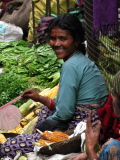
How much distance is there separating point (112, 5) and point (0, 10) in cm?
876

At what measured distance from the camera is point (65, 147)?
4.04 metres

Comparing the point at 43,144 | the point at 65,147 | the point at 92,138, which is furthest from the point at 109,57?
the point at 92,138

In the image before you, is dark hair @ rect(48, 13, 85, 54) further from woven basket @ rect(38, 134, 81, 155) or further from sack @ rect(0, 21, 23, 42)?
sack @ rect(0, 21, 23, 42)

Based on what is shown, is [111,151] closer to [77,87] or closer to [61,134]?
[61,134]

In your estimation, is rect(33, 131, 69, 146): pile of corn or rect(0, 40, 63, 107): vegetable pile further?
rect(0, 40, 63, 107): vegetable pile

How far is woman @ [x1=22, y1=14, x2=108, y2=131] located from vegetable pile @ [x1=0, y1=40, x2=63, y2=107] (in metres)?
2.47

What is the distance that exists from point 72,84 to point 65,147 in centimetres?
64

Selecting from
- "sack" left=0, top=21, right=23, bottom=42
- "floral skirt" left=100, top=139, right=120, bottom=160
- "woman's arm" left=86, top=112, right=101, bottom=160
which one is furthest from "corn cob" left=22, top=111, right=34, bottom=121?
"sack" left=0, top=21, right=23, bottom=42

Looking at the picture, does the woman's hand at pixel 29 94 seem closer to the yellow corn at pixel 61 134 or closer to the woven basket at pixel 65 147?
the yellow corn at pixel 61 134

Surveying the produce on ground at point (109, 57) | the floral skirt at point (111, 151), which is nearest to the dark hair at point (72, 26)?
the produce on ground at point (109, 57)

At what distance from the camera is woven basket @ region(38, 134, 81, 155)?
4008mm

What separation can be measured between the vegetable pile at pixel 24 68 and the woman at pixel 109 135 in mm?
3498

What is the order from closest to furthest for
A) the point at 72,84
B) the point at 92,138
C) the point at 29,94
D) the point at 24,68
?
the point at 92,138 < the point at 72,84 < the point at 29,94 < the point at 24,68

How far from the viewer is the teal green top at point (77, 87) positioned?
171 inches
